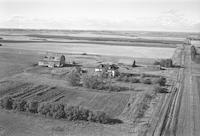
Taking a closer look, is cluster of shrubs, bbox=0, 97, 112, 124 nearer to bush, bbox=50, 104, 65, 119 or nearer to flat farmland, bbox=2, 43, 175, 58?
bush, bbox=50, 104, 65, 119

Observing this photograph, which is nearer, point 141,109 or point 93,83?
point 141,109

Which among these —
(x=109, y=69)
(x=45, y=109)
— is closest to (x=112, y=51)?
(x=109, y=69)

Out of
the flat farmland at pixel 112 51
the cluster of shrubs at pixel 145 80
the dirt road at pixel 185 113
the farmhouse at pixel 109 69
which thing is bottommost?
the dirt road at pixel 185 113

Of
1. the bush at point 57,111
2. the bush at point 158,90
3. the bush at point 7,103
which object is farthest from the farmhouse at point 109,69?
the bush at point 7,103

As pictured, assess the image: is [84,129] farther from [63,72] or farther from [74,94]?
[63,72]

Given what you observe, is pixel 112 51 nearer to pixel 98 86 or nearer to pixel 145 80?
pixel 145 80

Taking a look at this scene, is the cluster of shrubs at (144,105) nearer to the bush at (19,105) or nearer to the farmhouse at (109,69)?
the farmhouse at (109,69)

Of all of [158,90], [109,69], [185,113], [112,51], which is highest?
[112,51]

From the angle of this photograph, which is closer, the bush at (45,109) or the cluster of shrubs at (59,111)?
the cluster of shrubs at (59,111)
